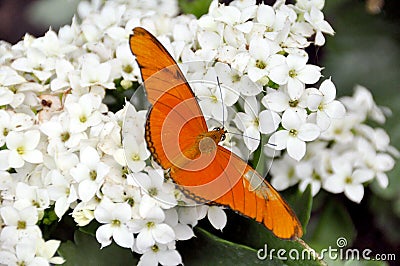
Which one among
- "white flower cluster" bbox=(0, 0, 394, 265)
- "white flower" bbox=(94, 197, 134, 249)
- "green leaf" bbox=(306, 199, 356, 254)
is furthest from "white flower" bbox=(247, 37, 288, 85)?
"green leaf" bbox=(306, 199, 356, 254)

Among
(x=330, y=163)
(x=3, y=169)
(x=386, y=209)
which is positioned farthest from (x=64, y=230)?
(x=386, y=209)

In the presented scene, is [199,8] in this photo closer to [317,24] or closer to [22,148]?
[317,24]

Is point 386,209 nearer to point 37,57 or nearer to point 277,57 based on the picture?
point 277,57

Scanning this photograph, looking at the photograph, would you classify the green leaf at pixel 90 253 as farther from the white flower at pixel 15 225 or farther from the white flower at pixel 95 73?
the white flower at pixel 95 73

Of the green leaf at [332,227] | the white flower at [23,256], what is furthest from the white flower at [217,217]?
the green leaf at [332,227]

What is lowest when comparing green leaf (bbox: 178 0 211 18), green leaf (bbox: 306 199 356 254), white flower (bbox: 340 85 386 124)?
green leaf (bbox: 306 199 356 254)

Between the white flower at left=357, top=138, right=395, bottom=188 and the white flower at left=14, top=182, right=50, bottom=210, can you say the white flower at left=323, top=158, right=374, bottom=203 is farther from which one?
the white flower at left=14, top=182, right=50, bottom=210
